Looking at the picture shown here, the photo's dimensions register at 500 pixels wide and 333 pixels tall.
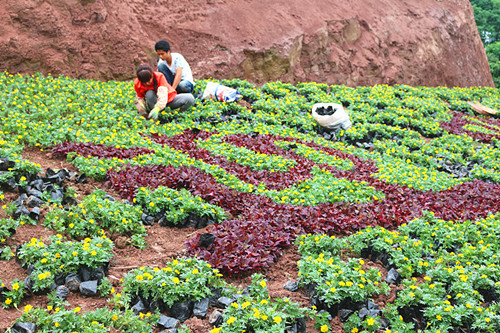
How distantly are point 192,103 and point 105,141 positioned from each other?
2.70 metres

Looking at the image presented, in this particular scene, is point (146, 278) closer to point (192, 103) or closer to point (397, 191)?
point (397, 191)

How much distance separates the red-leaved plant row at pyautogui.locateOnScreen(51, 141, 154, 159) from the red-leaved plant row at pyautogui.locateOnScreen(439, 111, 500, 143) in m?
7.78

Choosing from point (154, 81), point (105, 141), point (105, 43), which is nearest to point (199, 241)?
point (105, 141)

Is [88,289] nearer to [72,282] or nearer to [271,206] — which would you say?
[72,282]

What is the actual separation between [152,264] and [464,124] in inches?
392

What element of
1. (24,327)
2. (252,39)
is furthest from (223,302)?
(252,39)

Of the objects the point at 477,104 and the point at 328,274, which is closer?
the point at 328,274

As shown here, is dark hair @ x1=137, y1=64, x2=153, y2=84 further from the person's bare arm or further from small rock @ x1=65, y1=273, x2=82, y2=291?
small rock @ x1=65, y1=273, x2=82, y2=291

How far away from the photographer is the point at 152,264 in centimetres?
428

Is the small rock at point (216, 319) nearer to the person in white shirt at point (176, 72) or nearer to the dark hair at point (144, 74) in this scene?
the dark hair at point (144, 74)

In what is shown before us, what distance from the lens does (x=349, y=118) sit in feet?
32.7

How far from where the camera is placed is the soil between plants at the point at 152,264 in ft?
11.8

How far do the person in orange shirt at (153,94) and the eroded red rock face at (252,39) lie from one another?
9.88ft

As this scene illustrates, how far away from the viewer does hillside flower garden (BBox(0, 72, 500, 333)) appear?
3.68m
